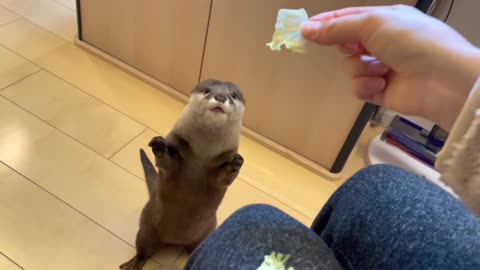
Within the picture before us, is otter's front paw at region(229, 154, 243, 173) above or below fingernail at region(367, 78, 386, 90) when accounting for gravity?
below

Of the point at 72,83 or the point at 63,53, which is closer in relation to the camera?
the point at 72,83

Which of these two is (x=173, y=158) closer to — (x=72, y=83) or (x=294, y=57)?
(x=294, y=57)

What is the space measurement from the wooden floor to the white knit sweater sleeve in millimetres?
833

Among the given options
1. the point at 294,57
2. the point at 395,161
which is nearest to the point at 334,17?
the point at 294,57

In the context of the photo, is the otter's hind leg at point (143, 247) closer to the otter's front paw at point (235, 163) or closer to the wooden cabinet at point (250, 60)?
the otter's front paw at point (235, 163)

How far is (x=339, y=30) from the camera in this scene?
558mm

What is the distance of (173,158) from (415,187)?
1.49 ft

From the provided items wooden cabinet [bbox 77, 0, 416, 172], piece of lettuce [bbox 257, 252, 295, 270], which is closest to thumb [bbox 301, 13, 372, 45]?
piece of lettuce [bbox 257, 252, 295, 270]

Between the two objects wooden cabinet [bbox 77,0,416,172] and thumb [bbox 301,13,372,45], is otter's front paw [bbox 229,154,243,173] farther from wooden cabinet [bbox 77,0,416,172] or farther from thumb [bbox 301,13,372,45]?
wooden cabinet [bbox 77,0,416,172]

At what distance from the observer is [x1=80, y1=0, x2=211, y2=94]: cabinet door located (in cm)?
138

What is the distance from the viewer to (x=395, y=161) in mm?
1457

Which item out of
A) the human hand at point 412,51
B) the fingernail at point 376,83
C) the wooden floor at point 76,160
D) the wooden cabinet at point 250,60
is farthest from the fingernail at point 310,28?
the wooden floor at point 76,160

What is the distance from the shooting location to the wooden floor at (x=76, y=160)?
1.10 meters

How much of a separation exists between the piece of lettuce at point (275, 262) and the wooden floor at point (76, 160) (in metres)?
0.64
